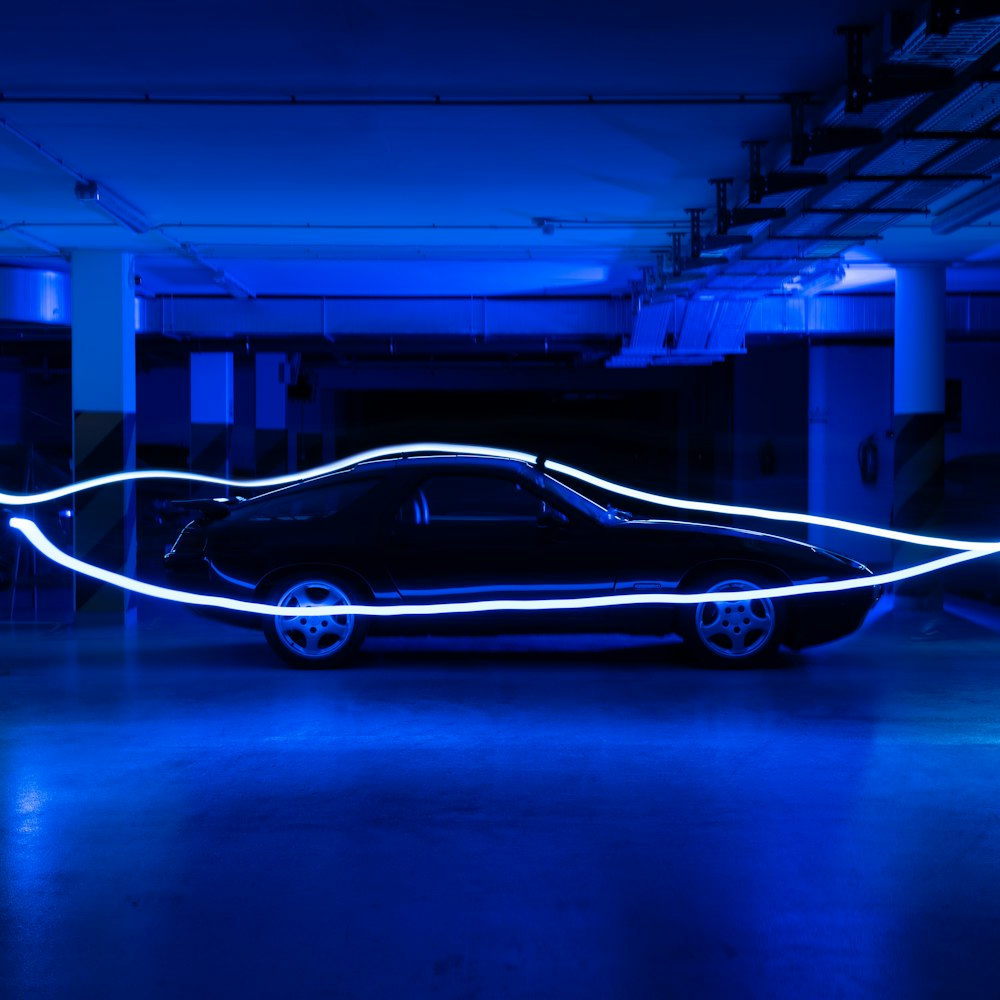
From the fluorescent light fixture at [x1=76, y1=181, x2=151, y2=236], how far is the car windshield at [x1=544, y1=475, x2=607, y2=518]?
3751mm

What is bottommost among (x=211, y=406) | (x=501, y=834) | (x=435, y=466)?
(x=501, y=834)

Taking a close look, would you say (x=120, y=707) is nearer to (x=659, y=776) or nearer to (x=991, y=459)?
(x=659, y=776)

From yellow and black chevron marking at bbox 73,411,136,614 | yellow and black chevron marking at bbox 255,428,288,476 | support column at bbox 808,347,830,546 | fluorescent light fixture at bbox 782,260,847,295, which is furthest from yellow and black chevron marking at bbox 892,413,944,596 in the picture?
yellow and black chevron marking at bbox 255,428,288,476

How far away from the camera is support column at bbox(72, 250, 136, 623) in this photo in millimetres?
11719

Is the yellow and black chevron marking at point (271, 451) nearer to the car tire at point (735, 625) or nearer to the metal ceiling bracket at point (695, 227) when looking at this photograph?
the metal ceiling bracket at point (695, 227)

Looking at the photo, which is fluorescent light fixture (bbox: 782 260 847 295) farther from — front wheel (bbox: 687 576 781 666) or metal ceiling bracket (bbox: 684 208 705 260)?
front wheel (bbox: 687 576 781 666)

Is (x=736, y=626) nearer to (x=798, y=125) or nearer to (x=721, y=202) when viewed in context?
(x=721, y=202)

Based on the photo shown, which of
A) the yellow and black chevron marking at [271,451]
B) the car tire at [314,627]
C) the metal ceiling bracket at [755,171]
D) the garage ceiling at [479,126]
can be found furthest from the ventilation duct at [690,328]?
the yellow and black chevron marking at [271,451]

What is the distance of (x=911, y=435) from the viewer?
13.1 meters

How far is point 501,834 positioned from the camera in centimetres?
486

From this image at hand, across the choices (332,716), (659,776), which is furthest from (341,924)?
(332,716)

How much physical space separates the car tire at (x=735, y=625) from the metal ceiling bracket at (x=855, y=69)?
3.54 meters

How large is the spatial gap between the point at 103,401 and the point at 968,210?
7767 mm

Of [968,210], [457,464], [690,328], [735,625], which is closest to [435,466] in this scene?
[457,464]
